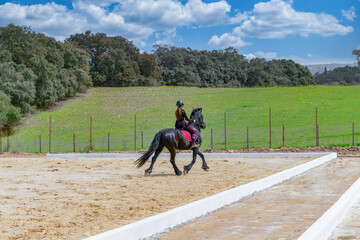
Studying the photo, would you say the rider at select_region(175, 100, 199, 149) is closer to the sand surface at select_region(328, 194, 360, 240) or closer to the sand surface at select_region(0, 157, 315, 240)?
the sand surface at select_region(0, 157, 315, 240)

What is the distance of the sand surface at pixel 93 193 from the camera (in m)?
7.81

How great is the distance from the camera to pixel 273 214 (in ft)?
29.2

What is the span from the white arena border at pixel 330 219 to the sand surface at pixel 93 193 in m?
2.93

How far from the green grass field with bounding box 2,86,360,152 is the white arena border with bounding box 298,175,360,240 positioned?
19.8m

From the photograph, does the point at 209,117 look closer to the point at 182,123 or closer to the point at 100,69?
A: the point at 182,123

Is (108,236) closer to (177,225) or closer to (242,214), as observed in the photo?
(177,225)

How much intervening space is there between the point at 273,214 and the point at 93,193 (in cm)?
457

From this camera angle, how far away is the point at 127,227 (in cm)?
663

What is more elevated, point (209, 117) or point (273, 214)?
point (209, 117)

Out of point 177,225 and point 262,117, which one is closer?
point 177,225

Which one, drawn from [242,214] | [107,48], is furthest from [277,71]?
[242,214]

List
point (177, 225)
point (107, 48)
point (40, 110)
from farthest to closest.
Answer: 1. point (107, 48)
2. point (40, 110)
3. point (177, 225)

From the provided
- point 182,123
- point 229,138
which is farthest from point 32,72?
point 182,123

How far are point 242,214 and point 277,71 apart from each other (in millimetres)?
91109
